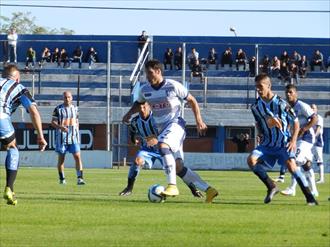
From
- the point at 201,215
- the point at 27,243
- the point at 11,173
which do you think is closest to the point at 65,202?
the point at 11,173

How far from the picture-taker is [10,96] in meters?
16.1

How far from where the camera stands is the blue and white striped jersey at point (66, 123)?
26609mm

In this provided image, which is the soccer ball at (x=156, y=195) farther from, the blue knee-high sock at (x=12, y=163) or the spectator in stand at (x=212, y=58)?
the spectator in stand at (x=212, y=58)

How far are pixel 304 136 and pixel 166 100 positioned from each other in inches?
211

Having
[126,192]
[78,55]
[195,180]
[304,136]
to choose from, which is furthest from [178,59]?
[195,180]

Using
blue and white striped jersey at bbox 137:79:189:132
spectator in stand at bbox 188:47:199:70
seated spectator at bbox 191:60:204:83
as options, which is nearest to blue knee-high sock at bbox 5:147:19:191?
blue and white striped jersey at bbox 137:79:189:132

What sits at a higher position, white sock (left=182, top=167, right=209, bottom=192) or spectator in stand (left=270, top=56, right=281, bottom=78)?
spectator in stand (left=270, top=56, right=281, bottom=78)

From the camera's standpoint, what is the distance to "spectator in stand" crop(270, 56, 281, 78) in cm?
5119

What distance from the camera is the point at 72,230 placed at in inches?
481

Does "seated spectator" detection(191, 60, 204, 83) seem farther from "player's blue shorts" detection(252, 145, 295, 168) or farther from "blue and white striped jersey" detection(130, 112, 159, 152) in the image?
"player's blue shorts" detection(252, 145, 295, 168)

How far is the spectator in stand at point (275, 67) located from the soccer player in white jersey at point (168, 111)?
34376 mm

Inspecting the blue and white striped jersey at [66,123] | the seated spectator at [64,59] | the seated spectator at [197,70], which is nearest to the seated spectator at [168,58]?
the seated spectator at [197,70]

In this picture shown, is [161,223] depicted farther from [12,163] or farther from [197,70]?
[197,70]

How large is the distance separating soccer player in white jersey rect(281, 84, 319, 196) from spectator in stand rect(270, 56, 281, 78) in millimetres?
29441
